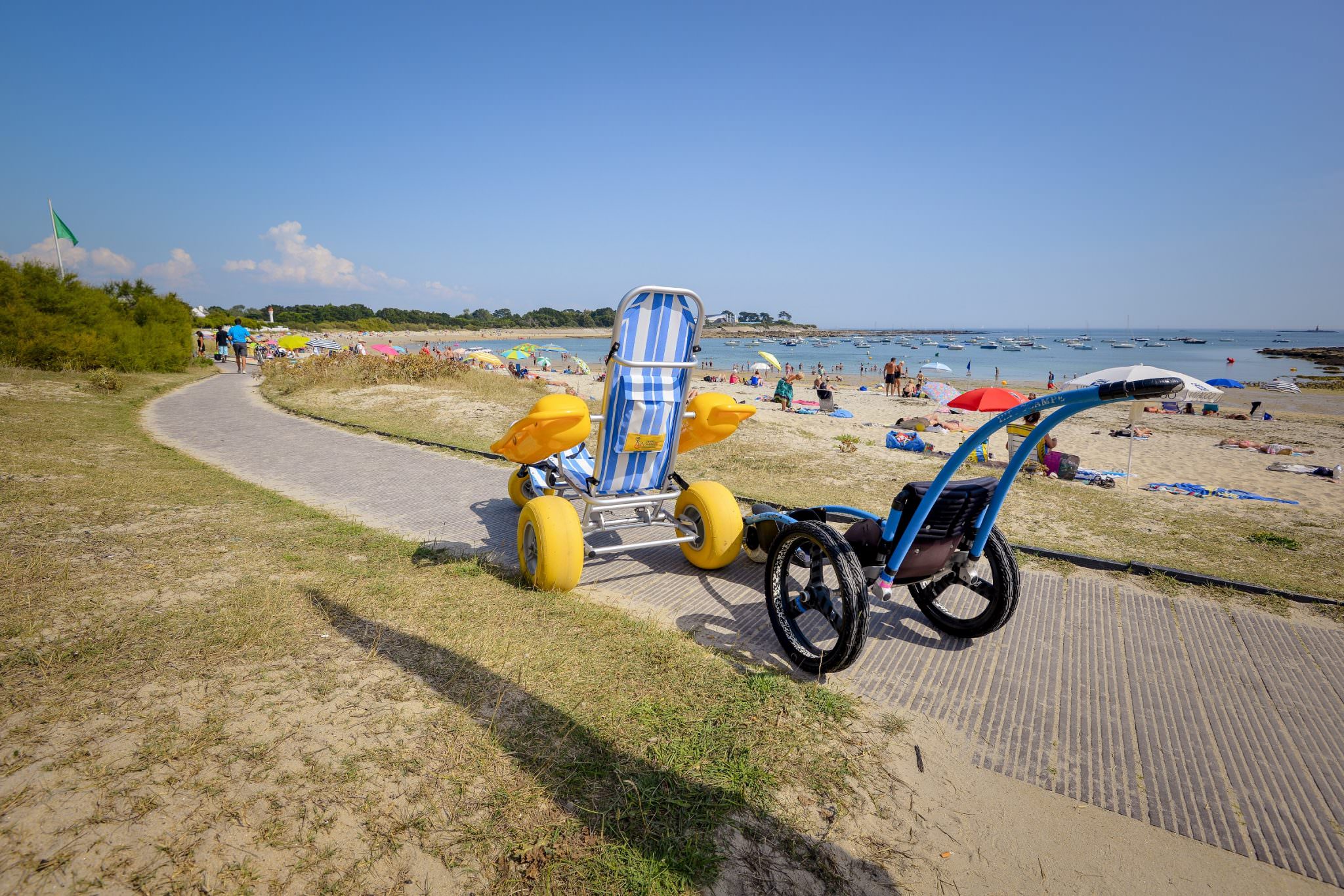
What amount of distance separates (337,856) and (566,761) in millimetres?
966

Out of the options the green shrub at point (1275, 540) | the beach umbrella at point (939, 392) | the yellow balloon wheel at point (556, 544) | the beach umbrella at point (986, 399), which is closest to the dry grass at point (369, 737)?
the yellow balloon wheel at point (556, 544)

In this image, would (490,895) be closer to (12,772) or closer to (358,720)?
(358,720)

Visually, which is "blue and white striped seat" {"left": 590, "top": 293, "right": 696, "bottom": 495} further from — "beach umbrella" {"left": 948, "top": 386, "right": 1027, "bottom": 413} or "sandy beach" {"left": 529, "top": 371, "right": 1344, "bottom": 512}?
"sandy beach" {"left": 529, "top": 371, "right": 1344, "bottom": 512}

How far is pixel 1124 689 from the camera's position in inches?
152

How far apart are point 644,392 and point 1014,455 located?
2.74 m

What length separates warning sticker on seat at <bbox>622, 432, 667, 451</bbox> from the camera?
5195mm

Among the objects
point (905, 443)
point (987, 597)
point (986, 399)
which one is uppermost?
point (986, 399)

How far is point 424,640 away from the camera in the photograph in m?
4.00

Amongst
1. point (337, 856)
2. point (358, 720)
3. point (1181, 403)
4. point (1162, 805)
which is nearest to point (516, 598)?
point (358, 720)

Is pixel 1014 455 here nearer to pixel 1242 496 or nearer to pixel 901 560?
pixel 901 560

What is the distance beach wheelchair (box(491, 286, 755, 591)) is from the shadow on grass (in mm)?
1588

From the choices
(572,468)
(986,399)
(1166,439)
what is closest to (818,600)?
(572,468)

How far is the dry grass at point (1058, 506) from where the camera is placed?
633 cm

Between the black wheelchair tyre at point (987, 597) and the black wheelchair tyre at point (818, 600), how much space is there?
74 centimetres
